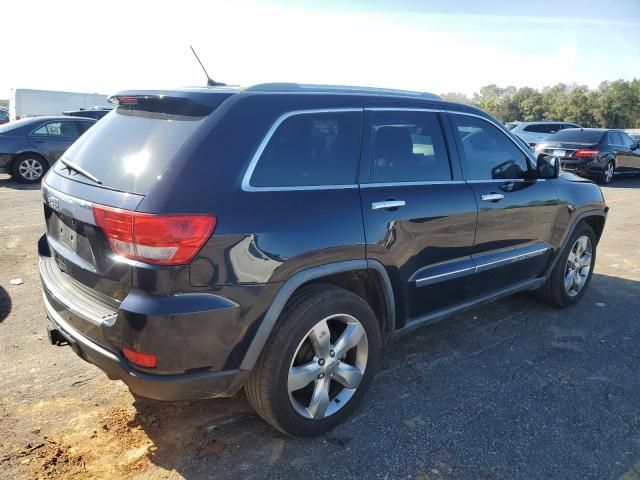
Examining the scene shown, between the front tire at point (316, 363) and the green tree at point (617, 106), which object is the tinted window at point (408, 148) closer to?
the front tire at point (316, 363)

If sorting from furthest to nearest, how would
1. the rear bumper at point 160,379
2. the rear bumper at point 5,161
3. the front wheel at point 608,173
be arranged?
the front wheel at point 608,173
the rear bumper at point 5,161
the rear bumper at point 160,379

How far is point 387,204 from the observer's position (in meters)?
2.97

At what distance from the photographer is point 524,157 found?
4.26 metres

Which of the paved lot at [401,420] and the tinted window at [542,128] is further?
the tinted window at [542,128]

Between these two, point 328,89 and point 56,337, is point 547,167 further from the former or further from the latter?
point 56,337

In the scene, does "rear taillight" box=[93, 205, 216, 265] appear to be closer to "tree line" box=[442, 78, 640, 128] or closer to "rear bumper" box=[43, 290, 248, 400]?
"rear bumper" box=[43, 290, 248, 400]

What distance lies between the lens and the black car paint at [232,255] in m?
2.27

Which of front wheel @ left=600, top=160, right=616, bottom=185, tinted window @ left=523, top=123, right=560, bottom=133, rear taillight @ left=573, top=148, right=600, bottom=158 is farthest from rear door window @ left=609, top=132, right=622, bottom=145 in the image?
tinted window @ left=523, top=123, right=560, bottom=133

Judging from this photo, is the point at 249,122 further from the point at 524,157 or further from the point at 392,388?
the point at 524,157

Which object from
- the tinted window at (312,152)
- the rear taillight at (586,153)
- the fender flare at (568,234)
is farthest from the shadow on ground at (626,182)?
the tinted window at (312,152)

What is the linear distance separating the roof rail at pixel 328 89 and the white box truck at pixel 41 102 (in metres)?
22.1

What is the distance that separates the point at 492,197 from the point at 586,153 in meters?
12.0

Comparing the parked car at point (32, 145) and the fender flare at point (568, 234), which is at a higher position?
the fender flare at point (568, 234)

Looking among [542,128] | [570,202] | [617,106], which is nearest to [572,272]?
[570,202]
